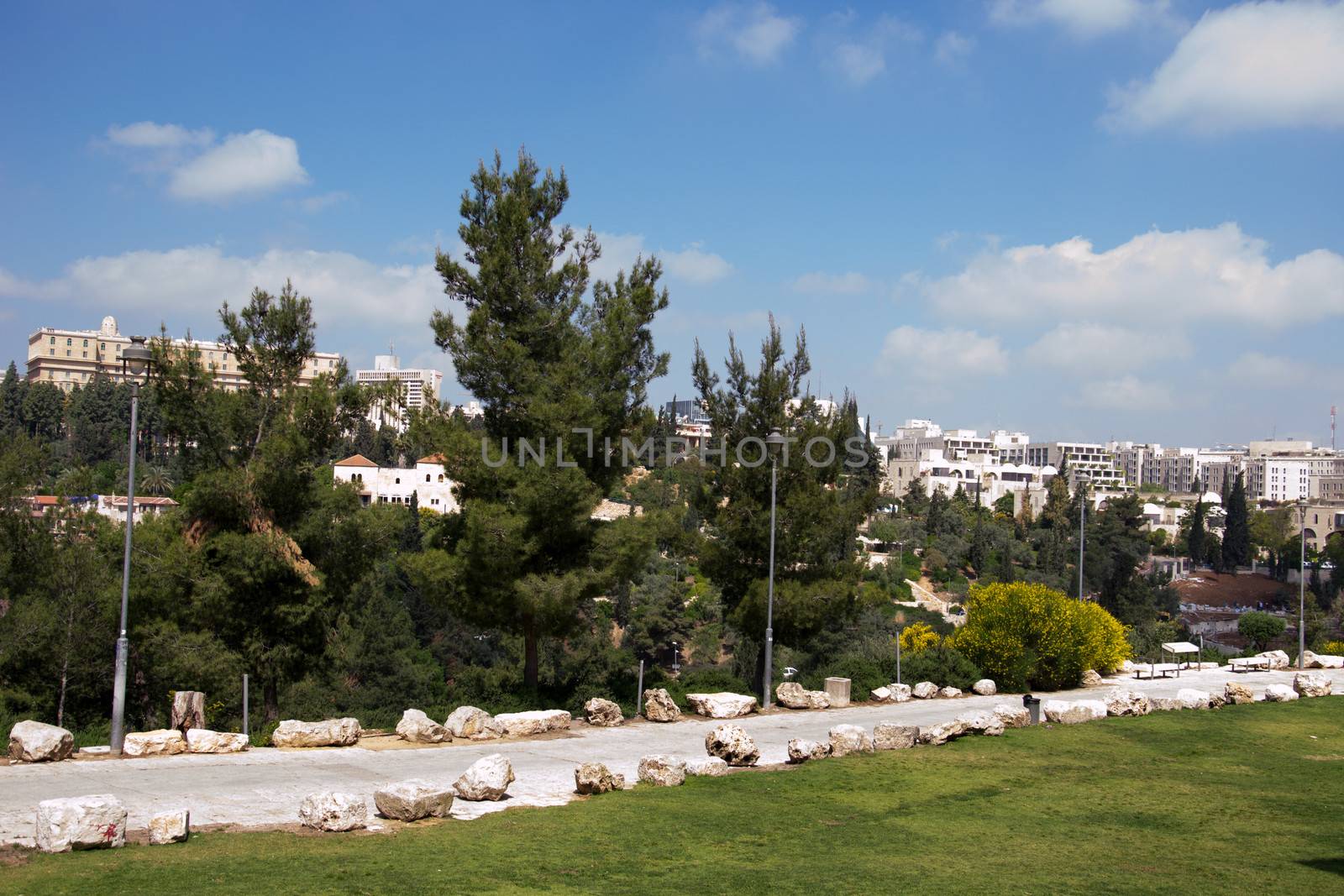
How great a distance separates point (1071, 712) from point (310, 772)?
538 inches

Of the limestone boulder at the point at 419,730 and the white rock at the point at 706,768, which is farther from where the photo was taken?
the limestone boulder at the point at 419,730

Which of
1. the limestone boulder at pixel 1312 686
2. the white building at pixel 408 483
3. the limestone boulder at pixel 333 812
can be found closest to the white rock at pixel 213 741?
the limestone boulder at pixel 333 812

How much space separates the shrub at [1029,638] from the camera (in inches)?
971

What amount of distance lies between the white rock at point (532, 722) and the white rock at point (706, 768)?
3.59 metres

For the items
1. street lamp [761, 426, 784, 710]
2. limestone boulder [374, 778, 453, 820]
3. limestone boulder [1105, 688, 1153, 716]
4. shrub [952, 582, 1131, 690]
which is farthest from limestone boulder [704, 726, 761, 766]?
shrub [952, 582, 1131, 690]

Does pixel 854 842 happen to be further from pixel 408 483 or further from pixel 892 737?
pixel 408 483

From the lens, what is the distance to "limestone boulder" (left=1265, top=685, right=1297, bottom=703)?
24408 mm

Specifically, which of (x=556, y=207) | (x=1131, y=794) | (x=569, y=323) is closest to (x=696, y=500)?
(x=569, y=323)

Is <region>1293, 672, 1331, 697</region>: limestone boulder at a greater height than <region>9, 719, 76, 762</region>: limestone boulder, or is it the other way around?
<region>9, 719, 76, 762</region>: limestone boulder

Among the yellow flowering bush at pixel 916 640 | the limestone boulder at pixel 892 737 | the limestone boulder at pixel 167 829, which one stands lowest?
the yellow flowering bush at pixel 916 640

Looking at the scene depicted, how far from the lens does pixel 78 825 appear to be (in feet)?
28.9

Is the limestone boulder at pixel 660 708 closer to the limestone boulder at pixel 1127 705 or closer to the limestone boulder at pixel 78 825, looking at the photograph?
the limestone boulder at pixel 1127 705

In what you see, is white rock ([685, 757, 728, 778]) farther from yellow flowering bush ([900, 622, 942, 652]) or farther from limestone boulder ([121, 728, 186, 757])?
yellow flowering bush ([900, 622, 942, 652])

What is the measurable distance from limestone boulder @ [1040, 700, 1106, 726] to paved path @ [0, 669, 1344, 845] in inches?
145
